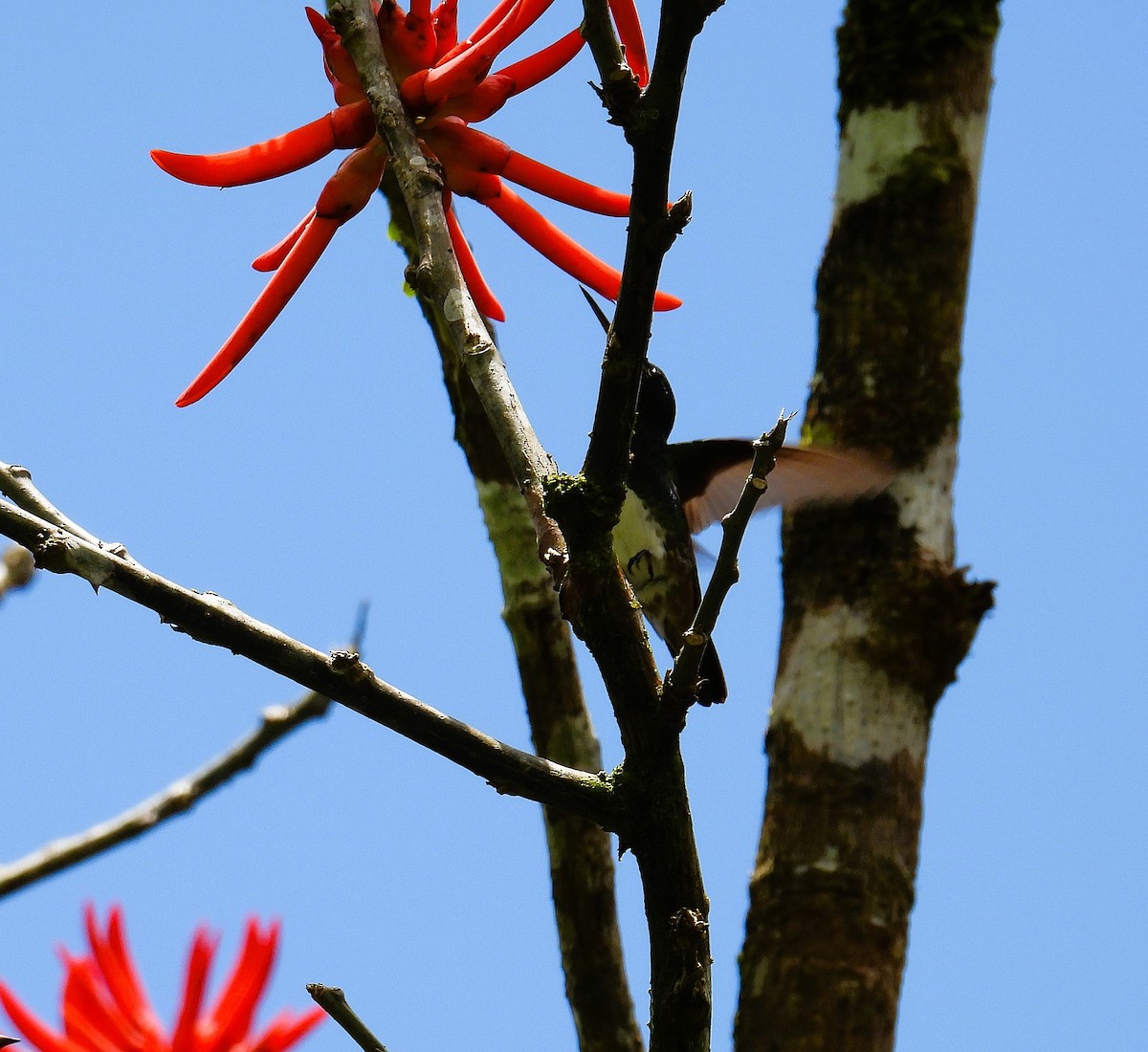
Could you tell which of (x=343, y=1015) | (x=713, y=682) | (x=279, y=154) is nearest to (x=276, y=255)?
(x=279, y=154)

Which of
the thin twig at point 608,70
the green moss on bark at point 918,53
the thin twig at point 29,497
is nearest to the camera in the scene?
the thin twig at point 608,70

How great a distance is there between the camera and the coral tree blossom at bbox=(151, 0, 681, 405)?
1.52m

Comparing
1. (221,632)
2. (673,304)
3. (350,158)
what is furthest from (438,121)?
(221,632)

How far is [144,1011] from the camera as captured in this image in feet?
7.32

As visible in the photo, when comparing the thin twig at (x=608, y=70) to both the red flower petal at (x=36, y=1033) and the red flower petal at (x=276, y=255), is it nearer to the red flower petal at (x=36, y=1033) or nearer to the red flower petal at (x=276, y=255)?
the red flower petal at (x=276, y=255)

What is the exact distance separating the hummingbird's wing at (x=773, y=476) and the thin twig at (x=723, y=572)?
888mm

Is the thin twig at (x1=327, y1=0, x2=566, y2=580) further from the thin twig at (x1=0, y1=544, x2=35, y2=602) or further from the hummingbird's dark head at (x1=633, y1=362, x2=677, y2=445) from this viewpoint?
the hummingbird's dark head at (x1=633, y1=362, x2=677, y2=445)

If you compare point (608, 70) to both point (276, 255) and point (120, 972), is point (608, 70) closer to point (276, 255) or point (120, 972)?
point (276, 255)

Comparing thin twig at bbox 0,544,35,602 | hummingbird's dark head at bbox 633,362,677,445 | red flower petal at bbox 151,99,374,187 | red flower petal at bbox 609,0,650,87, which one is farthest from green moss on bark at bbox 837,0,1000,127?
thin twig at bbox 0,544,35,602

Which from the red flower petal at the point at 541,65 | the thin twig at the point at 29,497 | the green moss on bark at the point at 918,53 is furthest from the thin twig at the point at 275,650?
the green moss on bark at the point at 918,53

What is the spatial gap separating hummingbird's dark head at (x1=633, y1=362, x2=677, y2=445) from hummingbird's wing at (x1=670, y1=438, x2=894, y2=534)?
2.9 inches

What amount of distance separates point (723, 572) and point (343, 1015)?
1.73ft

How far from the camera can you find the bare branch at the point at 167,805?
94.1 inches

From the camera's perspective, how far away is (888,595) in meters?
2.53
